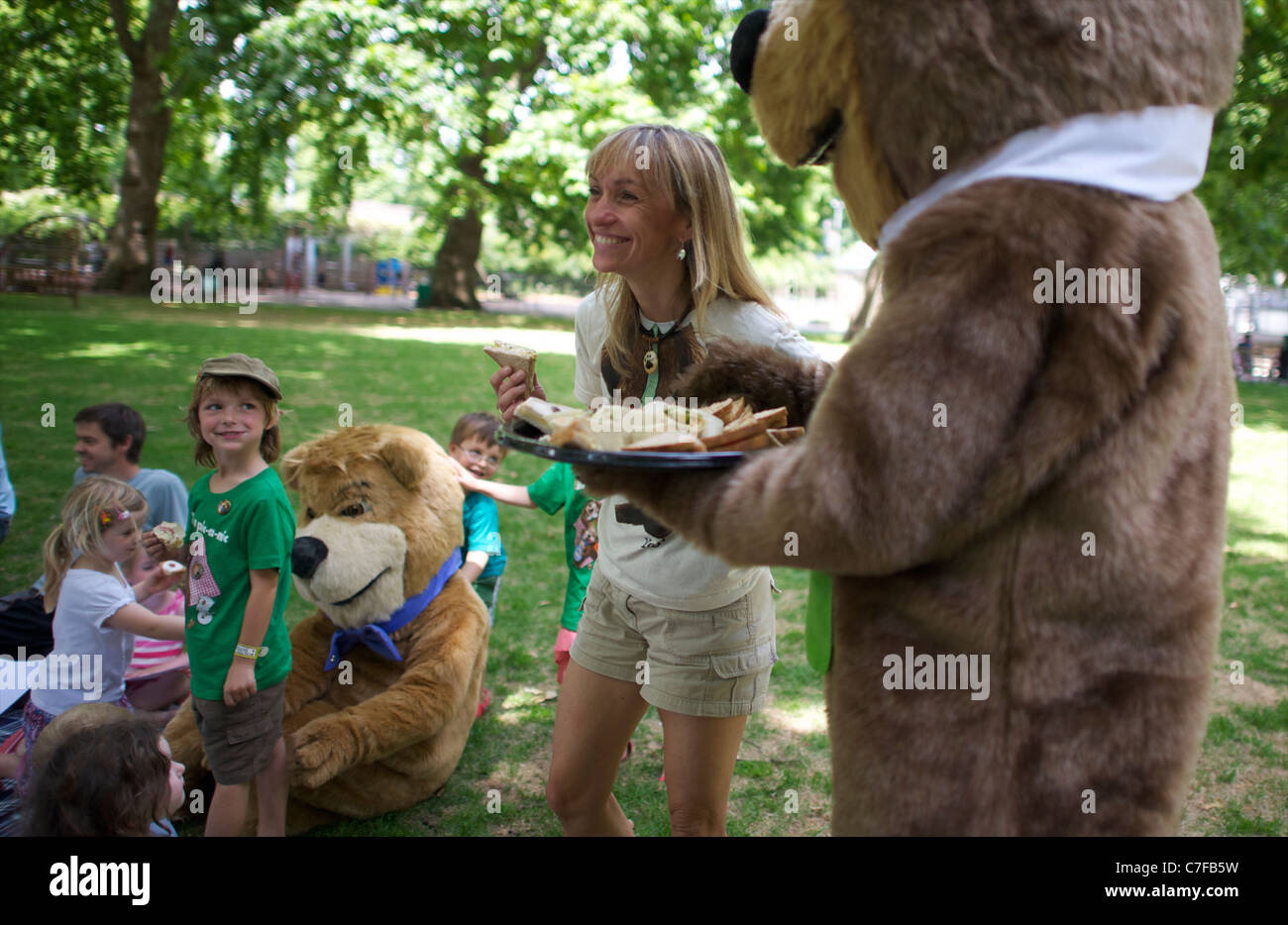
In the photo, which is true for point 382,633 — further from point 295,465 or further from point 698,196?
point 698,196

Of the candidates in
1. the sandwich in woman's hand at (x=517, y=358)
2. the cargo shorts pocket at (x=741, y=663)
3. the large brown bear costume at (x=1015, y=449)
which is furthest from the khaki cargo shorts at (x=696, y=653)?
the large brown bear costume at (x=1015, y=449)

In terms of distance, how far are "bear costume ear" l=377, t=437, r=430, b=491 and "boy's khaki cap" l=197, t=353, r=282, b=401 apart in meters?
0.76

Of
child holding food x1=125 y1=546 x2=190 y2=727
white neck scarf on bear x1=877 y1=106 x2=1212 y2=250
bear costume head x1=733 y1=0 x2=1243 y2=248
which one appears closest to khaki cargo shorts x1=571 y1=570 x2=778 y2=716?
bear costume head x1=733 y1=0 x2=1243 y2=248

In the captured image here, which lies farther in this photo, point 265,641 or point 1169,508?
point 265,641

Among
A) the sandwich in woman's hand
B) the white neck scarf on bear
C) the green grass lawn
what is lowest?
the green grass lawn

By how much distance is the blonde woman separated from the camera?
258 cm

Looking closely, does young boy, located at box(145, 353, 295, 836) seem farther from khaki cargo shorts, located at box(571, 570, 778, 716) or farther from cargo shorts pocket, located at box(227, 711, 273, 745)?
khaki cargo shorts, located at box(571, 570, 778, 716)

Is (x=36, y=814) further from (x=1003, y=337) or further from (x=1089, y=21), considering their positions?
(x=1089, y=21)

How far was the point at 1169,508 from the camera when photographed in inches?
60.8

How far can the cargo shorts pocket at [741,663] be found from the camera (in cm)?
257

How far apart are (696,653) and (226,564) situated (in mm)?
1658

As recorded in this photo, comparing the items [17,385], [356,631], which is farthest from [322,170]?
[356,631]

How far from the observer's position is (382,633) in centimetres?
394
